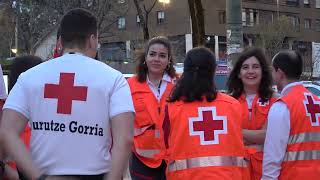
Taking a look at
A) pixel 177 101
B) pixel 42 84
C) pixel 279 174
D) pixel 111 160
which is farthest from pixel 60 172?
pixel 279 174

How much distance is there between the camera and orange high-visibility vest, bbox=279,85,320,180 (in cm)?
443

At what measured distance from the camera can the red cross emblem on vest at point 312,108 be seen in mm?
4504

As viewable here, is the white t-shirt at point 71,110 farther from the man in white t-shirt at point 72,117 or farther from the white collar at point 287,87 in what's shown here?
Answer: the white collar at point 287,87

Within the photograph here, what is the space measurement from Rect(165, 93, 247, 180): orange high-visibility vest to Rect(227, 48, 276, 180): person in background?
0.99m

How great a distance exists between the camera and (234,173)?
406cm

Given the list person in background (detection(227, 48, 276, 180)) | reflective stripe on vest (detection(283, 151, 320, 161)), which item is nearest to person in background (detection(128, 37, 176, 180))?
person in background (detection(227, 48, 276, 180))

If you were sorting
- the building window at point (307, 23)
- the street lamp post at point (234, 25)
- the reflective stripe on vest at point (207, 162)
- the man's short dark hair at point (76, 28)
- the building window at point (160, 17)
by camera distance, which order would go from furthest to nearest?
the building window at point (307, 23)
the building window at point (160, 17)
the street lamp post at point (234, 25)
the reflective stripe on vest at point (207, 162)
the man's short dark hair at point (76, 28)

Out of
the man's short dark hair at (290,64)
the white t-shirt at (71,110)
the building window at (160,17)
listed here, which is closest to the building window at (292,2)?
the building window at (160,17)

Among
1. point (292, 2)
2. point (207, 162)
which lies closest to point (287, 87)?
point (207, 162)

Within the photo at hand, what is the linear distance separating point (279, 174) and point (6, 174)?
7.44 ft

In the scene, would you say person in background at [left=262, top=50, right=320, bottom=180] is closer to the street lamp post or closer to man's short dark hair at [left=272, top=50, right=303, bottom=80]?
man's short dark hair at [left=272, top=50, right=303, bottom=80]

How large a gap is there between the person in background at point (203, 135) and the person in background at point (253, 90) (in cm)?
99

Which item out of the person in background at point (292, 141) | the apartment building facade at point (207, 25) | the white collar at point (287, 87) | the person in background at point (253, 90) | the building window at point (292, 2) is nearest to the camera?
the person in background at point (292, 141)

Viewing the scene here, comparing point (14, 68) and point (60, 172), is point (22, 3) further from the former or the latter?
point (60, 172)
